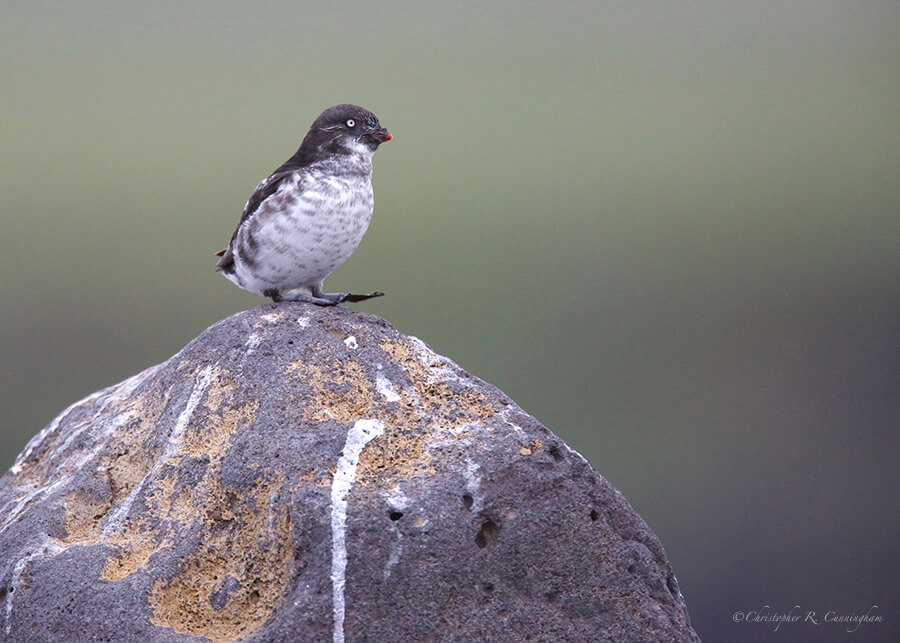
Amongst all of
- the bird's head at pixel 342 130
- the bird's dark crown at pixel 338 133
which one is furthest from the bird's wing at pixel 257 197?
the bird's head at pixel 342 130

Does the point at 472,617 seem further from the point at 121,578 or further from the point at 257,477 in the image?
the point at 121,578

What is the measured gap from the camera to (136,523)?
627cm

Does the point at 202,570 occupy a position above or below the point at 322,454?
below

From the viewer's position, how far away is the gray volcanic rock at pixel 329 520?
5.66 meters

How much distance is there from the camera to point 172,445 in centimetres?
651

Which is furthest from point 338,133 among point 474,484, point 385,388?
point 474,484

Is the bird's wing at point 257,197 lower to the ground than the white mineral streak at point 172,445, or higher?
higher

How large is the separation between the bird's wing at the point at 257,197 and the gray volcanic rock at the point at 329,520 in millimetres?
864

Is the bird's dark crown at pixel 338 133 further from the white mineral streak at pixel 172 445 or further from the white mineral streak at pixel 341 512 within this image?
the white mineral streak at pixel 341 512

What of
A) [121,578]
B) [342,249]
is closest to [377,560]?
[121,578]

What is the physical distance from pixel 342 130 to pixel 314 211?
666 millimetres

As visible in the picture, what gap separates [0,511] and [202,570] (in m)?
2.14

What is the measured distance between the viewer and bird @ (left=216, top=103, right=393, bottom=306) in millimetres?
6980

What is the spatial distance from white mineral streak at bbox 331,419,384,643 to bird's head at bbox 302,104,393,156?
2158 mm
